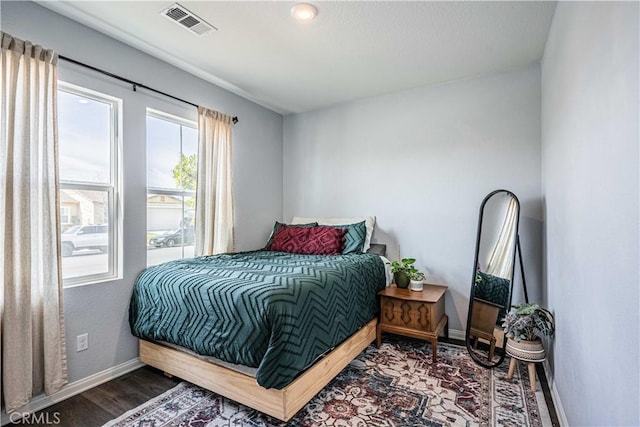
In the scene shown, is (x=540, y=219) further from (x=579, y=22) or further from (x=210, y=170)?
(x=210, y=170)

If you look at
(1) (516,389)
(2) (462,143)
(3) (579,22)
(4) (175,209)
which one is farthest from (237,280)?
(2) (462,143)

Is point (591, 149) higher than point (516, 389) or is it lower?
higher

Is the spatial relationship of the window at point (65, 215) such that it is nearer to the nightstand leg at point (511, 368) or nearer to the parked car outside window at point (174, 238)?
the parked car outside window at point (174, 238)

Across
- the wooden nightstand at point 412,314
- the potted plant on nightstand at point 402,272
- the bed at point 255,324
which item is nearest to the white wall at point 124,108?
the bed at point 255,324

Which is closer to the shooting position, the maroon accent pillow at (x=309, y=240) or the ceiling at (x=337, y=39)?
the ceiling at (x=337, y=39)

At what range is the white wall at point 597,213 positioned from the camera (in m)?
0.93

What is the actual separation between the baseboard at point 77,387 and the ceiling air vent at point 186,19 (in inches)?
Answer: 99.7

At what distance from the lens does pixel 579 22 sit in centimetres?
149

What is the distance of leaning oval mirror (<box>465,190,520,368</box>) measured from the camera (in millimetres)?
2521

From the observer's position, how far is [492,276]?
8.68 ft

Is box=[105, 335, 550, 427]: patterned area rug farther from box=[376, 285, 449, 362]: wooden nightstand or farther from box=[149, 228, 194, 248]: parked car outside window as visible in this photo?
box=[149, 228, 194, 248]: parked car outside window

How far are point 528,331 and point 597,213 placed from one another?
4.02 ft

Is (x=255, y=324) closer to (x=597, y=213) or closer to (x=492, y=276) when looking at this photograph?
(x=597, y=213)

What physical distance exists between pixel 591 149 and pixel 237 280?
189 centimetres
